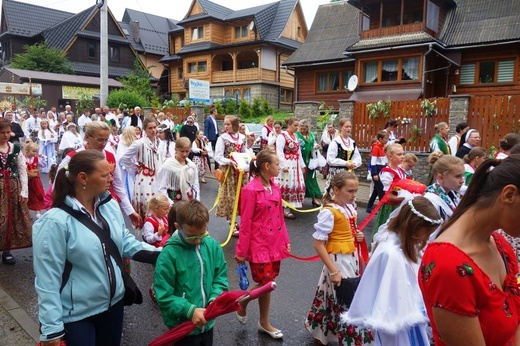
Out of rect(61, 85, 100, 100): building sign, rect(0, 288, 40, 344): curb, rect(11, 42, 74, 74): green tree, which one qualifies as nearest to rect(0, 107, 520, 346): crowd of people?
→ rect(0, 288, 40, 344): curb

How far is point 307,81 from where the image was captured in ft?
90.9

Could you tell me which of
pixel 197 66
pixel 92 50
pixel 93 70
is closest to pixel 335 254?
pixel 197 66

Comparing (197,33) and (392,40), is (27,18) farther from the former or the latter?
(392,40)

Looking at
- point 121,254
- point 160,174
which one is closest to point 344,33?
point 160,174

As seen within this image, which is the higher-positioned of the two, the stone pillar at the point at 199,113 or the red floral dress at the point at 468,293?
the stone pillar at the point at 199,113

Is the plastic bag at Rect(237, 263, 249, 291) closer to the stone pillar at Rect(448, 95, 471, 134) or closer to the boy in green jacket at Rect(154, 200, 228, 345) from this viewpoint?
the boy in green jacket at Rect(154, 200, 228, 345)

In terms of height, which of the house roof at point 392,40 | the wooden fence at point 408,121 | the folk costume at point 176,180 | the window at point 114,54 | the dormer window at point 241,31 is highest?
the dormer window at point 241,31

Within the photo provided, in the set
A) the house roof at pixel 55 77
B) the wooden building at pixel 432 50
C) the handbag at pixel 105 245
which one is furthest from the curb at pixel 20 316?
the house roof at pixel 55 77

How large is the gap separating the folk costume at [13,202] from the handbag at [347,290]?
4.39 m

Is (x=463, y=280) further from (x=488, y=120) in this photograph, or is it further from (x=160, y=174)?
(x=488, y=120)

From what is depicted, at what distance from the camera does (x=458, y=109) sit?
40.2ft

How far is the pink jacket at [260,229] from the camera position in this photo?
12.7 ft

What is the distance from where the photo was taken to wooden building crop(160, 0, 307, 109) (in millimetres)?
35438

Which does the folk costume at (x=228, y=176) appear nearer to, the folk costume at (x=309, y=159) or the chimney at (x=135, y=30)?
the folk costume at (x=309, y=159)
